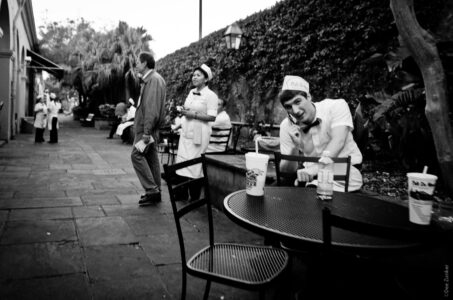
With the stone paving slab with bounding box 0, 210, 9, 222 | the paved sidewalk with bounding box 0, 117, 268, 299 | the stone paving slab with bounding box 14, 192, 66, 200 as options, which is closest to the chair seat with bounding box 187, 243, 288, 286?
the paved sidewalk with bounding box 0, 117, 268, 299

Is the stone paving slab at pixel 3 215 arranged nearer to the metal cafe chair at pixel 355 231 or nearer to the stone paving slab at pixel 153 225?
the stone paving slab at pixel 153 225

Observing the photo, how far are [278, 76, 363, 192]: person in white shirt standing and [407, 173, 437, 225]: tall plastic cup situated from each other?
2.81ft

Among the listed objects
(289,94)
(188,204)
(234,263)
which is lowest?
(234,263)

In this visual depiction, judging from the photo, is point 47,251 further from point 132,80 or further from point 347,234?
point 132,80

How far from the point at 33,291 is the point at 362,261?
198cm

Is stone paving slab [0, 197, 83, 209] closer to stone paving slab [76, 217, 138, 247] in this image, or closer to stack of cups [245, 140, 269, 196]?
stone paving slab [76, 217, 138, 247]

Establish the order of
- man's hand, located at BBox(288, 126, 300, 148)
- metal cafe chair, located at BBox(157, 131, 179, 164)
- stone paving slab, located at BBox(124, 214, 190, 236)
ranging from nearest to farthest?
man's hand, located at BBox(288, 126, 300, 148) → stone paving slab, located at BBox(124, 214, 190, 236) → metal cafe chair, located at BBox(157, 131, 179, 164)

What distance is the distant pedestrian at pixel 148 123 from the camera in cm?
436

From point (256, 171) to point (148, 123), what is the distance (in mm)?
2556

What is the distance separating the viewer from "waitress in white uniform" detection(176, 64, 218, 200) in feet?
14.6

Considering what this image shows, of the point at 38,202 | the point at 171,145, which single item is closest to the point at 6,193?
the point at 38,202

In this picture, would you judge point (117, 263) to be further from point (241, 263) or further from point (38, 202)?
point (38, 202)

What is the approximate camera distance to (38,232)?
133 inches

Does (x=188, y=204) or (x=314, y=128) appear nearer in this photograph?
(x=188, y=204)
